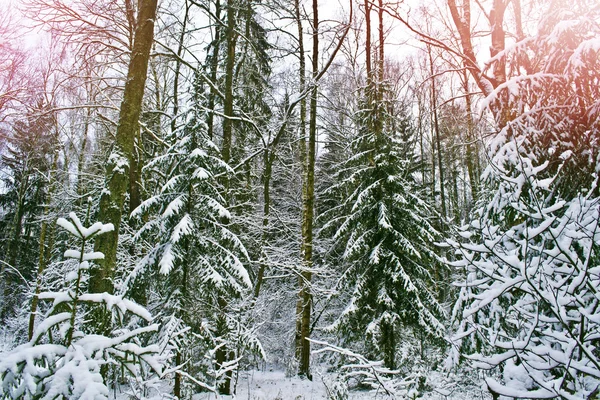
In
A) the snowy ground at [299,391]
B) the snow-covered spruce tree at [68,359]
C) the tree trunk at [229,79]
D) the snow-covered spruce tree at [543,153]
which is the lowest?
the snowy ground at [299,391]

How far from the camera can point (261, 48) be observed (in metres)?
13.1

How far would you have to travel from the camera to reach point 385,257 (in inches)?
412

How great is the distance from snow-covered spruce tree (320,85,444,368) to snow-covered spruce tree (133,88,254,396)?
4283 millimetres

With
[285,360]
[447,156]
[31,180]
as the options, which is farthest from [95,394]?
[447,156]

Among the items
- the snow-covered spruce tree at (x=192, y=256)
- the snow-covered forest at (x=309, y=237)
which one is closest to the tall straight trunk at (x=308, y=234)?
the snow-covered forest at (x=309, y=237)

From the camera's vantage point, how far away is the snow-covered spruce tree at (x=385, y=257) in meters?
9.79

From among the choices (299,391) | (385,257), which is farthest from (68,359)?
(385,257)

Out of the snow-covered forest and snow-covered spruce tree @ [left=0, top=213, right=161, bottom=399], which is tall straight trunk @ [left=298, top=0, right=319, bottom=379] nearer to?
the snow-covered forest

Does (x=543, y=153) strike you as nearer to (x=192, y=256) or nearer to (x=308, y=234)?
(x=192, y=256)

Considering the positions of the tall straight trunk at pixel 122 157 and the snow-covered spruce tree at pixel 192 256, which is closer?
the tall straight trunk at pixel 122 157

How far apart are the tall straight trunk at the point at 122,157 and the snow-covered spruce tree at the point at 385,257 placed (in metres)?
7.10

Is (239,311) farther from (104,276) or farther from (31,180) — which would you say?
(31,180)

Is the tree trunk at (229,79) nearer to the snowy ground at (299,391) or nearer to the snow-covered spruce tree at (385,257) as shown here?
the snow-covered spruce tree at (385,257)

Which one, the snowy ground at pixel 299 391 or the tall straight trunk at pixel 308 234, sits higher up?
the tall straight trunk at pixel 308 234
